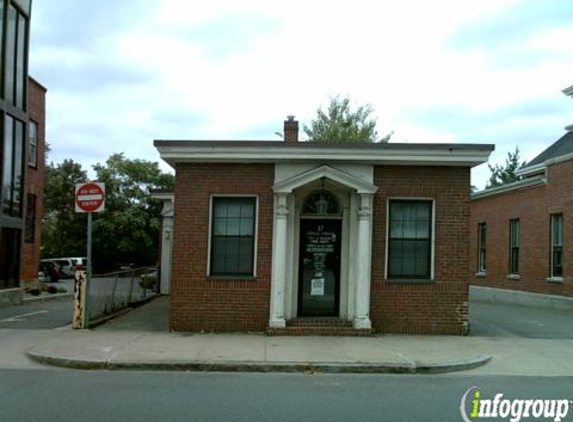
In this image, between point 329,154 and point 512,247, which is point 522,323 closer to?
point 329,154

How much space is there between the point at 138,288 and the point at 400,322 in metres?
10.6

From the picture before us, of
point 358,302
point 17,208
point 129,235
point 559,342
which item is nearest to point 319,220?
point 358,302

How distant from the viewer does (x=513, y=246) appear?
24.0 m

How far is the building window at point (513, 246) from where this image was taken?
23.8 metres

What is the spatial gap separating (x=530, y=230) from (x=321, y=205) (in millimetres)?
11581

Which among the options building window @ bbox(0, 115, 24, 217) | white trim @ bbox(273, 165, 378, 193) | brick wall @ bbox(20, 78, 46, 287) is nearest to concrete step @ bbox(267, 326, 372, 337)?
white trim @ bbox(273, 165, 378, 193)

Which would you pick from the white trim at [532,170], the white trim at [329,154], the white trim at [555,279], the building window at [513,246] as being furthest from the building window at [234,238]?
the white trim at [532,170]

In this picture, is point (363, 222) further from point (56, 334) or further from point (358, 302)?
point (56, 334)

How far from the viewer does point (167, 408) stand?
25.1 ft

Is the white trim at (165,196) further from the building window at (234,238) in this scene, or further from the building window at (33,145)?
Answer: the building window at (234,238)

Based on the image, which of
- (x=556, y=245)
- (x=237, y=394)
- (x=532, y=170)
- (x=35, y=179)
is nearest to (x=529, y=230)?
(x=556, y=245)

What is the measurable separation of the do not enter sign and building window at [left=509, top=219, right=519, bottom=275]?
1542 cm

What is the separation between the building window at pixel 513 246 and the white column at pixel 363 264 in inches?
481

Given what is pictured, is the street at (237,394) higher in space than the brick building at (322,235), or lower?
lower
